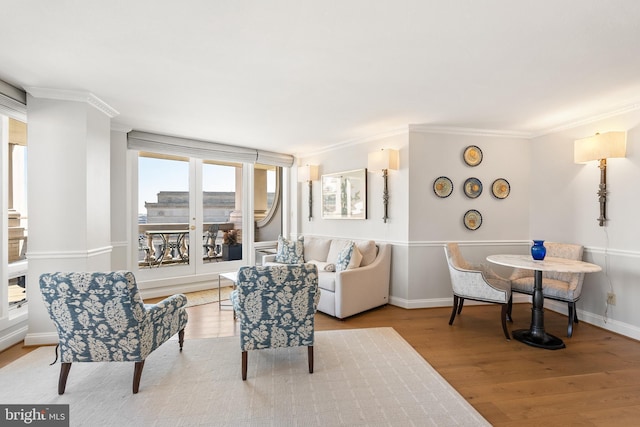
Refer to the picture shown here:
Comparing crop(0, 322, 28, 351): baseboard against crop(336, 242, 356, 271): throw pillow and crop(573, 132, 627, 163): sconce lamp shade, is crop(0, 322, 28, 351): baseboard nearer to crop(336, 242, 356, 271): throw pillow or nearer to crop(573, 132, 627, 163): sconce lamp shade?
crop(336, 242, 356, 271): throw pillow

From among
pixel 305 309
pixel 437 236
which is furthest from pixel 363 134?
pixel 305 309

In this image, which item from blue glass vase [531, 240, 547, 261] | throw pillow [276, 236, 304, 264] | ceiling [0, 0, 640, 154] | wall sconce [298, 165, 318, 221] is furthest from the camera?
wall sconce [298, 165, 318, 221]

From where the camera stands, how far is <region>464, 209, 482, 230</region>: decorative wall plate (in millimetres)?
4094

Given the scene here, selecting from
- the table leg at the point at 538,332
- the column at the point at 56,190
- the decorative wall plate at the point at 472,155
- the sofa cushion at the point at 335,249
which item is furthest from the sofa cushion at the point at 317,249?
the column at the point at 56,190

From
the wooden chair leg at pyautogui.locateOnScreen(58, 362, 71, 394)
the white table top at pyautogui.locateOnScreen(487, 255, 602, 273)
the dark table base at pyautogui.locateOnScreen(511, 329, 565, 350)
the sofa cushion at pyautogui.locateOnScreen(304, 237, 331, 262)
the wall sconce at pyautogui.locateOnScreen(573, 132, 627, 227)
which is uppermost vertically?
the wall sconce at pyautogui.locateOnScreen(573, 132, 627, 227)

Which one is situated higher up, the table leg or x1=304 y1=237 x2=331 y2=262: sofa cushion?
x1=304 y1=237 x2=331 y2=262: sofa cushion

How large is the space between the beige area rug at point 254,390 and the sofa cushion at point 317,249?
2.04 m

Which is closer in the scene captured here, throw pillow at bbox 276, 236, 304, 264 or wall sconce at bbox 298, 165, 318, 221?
throw pillow at bbox 276, 236, 304, 264

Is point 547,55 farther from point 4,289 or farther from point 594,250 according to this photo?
point 4,289

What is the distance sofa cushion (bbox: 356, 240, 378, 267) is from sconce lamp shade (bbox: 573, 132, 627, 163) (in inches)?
99.1

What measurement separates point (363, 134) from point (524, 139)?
7.21 ft

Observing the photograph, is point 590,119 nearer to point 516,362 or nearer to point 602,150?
point 602,150

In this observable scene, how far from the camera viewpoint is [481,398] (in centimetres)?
208

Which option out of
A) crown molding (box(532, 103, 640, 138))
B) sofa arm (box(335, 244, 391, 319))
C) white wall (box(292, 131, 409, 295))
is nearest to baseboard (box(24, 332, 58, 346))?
sofa arm (box(335, 244, 391, 319))
